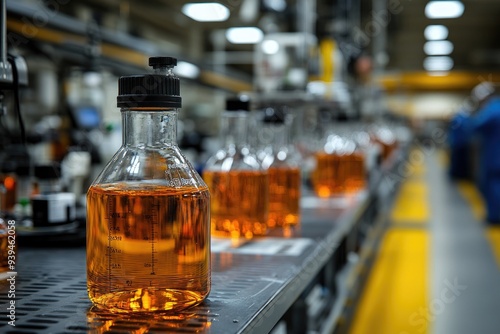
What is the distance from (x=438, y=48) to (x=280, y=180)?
15.7 meters

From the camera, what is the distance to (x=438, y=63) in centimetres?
1997

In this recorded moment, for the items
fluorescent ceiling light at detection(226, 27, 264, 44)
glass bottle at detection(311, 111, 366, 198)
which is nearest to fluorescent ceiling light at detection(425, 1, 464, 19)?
fluorescent ceiling light at detection(226, 27, 264, 44)

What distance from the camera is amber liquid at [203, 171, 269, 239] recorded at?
1597 mm

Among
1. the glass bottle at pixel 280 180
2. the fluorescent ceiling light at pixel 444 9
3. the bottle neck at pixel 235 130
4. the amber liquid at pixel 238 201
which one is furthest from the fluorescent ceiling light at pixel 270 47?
the fluorescent ceiling light at pixel 444 9

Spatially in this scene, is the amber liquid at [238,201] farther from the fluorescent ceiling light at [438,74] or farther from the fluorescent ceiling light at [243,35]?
the fluorescent ceiling light at [438,74]

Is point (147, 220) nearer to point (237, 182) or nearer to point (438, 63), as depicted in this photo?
point (237, 182)

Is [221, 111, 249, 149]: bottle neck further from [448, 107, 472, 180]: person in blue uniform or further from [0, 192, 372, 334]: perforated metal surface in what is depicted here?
[448, 107, 472, 180]: person in blue uniform

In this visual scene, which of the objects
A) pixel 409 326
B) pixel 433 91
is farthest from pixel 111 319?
pixel 433 91

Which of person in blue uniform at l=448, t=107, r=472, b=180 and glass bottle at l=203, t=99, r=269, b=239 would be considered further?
person in blue uniform at l=448, t=107, r=472, b=180

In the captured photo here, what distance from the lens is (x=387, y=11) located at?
1055cm

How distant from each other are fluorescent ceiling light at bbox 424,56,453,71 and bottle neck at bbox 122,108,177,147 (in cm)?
1855

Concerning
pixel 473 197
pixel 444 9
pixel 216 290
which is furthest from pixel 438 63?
pixel 216 290

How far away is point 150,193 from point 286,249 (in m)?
0.61

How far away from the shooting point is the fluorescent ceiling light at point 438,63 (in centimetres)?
1881
